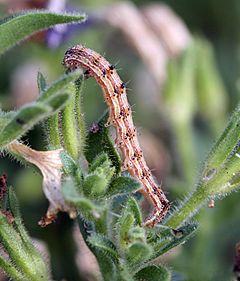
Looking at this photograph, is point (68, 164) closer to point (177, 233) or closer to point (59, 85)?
point (59, 85)

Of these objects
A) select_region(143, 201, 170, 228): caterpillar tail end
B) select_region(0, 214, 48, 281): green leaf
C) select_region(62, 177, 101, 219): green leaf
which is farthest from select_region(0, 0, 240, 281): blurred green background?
select_region(62, 177, 101, 219): green leaf

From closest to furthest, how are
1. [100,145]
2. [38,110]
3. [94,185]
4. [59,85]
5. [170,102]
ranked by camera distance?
[38,110] < [59,85] < [94,185] < [100,145] < [170,102]

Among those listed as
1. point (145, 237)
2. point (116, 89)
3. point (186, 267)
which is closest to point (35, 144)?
point (186, 267)

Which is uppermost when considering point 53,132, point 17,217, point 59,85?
point 59,85

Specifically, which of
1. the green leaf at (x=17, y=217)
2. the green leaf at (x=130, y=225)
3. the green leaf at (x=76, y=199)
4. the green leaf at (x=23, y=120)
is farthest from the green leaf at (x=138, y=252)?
the green leaf at (x=23, y=120)

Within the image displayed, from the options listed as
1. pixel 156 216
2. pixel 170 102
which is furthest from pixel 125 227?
pixel 170 102

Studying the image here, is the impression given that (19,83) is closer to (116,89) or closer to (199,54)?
(199,54)
